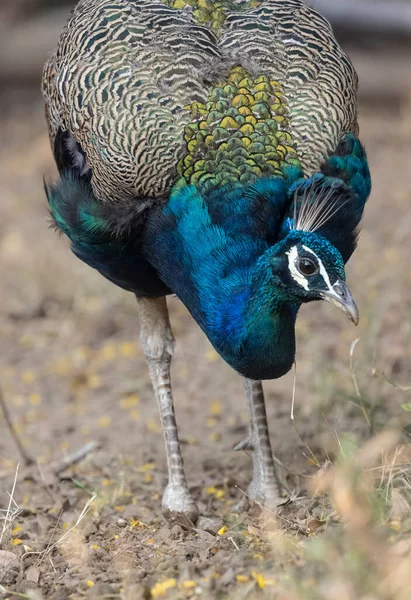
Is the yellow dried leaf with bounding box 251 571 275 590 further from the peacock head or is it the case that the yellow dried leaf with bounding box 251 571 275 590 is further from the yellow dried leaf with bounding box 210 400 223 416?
the yellow dried leaf with bounding box 210 400 223 416

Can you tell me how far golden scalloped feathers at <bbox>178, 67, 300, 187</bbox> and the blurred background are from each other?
1.09 meters

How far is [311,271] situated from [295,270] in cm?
7

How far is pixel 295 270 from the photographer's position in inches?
138

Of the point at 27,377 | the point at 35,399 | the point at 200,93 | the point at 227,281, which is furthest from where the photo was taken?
the point at 27,377

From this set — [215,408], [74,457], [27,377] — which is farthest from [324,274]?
[27,377]

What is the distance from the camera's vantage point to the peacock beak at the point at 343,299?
11.1 feet

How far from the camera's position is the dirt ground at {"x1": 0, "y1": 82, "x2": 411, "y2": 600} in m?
3.43

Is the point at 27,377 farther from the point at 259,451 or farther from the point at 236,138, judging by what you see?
the point at 236,138

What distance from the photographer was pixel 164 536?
12.8 feet

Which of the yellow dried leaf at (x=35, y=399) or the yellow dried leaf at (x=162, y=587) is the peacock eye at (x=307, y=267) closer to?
the yellow dried leaf at (x=162, y=587)

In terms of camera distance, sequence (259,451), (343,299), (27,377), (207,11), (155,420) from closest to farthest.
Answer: (343,299)
(207,11)
(259,451)
(155,420)
(27,377)

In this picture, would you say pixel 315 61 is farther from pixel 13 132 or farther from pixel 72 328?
pixel 13 132

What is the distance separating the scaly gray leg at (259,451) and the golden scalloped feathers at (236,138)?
1.18 m

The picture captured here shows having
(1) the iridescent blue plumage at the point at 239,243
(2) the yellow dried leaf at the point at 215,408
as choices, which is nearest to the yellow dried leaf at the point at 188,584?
(1) the iridescent blue plumage at the point at 239,243
